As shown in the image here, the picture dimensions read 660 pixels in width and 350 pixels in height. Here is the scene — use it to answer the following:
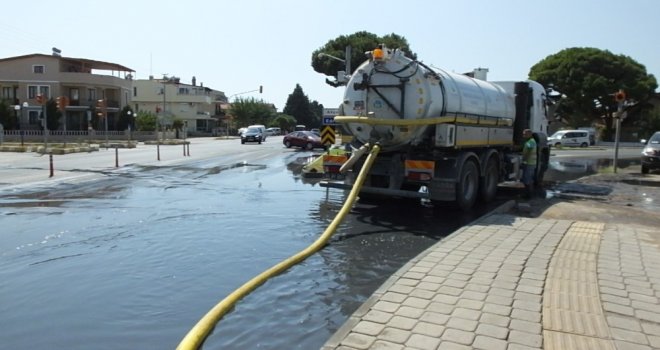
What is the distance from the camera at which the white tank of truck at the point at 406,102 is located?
9867 millimetres

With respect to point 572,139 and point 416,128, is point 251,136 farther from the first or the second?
point 416,128

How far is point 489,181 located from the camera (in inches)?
491

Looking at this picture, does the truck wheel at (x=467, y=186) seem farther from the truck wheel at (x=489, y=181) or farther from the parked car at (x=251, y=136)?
the parked car at (x=251, y=136)

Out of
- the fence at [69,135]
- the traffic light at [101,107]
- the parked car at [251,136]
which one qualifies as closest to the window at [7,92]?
the traffic light at [101,107]

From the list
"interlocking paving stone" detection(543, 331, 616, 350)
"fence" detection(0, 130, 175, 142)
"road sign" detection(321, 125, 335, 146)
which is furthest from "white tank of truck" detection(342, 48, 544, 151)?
"fence" detection(0, 130, 175, 142)

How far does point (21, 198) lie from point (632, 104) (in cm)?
6156

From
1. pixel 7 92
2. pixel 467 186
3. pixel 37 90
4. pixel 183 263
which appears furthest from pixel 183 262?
pixel 7 92

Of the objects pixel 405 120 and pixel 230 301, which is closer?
pixel 230 301

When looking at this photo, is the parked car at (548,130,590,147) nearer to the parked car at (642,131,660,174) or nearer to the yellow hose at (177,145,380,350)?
the parked car at (642,131,660,174)

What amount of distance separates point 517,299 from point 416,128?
17.9ft

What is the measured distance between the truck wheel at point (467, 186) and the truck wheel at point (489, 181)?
0.31 meters

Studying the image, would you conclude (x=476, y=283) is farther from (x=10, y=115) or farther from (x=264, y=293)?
(x=10, y=115)

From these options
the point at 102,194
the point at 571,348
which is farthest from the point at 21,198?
Answer: the point at 571,348

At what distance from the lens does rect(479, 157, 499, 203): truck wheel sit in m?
12.0
